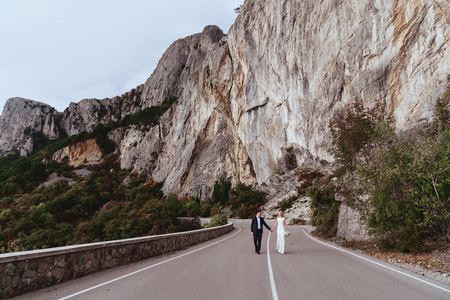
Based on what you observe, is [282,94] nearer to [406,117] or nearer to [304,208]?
[304,208]

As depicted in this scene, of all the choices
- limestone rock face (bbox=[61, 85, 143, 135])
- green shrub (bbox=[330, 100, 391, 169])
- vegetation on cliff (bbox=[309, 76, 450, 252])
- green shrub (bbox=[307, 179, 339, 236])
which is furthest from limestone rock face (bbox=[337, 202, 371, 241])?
limestone rock face (bbox=[61, 85, 143, 135])

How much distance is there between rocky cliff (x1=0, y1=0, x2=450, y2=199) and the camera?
61.8 ft

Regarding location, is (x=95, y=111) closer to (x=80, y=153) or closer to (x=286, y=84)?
(x=80, y=153)

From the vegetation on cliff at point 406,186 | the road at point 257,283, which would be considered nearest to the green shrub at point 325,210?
the vegetation on cliff at point 406,186

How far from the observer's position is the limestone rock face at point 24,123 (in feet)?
387

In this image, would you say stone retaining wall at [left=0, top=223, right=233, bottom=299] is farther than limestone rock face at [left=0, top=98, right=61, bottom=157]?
No

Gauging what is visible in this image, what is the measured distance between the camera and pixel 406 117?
19.0m

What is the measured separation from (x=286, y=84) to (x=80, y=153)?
3442 inches

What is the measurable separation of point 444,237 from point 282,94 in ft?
103

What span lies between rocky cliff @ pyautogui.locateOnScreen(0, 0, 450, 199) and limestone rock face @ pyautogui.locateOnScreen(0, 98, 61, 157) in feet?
183

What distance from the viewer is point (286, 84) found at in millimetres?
36250

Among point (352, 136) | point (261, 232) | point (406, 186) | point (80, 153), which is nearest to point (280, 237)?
point (261, 232)

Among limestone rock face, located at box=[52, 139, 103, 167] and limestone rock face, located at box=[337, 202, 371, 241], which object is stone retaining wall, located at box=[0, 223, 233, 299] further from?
limestone rock face, located at box=[52, 139, 103, 167]

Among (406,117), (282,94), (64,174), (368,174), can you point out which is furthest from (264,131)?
(64,174)
